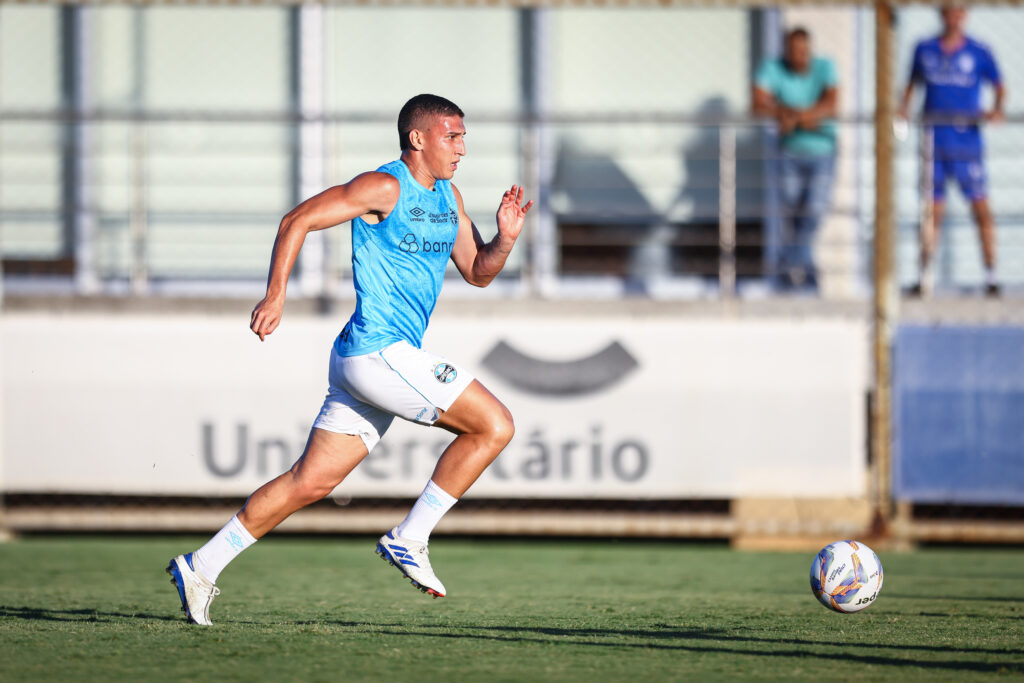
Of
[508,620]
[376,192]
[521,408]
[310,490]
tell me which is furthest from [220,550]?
[521,408]

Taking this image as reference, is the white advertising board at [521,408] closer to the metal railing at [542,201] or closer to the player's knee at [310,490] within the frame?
the metal railing at [542,201]

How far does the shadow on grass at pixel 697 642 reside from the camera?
187 inches

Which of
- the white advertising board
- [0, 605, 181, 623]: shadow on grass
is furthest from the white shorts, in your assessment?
the white advertising board

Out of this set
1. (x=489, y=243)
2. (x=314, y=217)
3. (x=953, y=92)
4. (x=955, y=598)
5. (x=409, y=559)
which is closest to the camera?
(x=314, y=217)

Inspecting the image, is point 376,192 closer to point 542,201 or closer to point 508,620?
point 508,620

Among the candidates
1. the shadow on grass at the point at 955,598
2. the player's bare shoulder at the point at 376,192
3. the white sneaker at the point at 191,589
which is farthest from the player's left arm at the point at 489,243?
the shadow on grass at the point at 955,598

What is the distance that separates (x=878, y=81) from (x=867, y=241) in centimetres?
209

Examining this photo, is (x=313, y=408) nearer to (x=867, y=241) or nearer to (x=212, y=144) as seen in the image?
(x=212, y=144)

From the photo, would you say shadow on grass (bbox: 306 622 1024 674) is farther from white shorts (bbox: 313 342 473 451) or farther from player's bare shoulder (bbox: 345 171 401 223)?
player's bare shoulder (bbox: 345 171 401 223)

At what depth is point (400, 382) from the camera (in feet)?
17.6

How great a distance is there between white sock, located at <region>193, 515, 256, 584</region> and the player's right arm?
754mm

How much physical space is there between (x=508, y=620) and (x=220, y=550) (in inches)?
45.7

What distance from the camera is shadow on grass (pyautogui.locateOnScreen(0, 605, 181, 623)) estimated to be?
5.72 meters

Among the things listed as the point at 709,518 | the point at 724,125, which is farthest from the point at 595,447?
the point at 724,125
